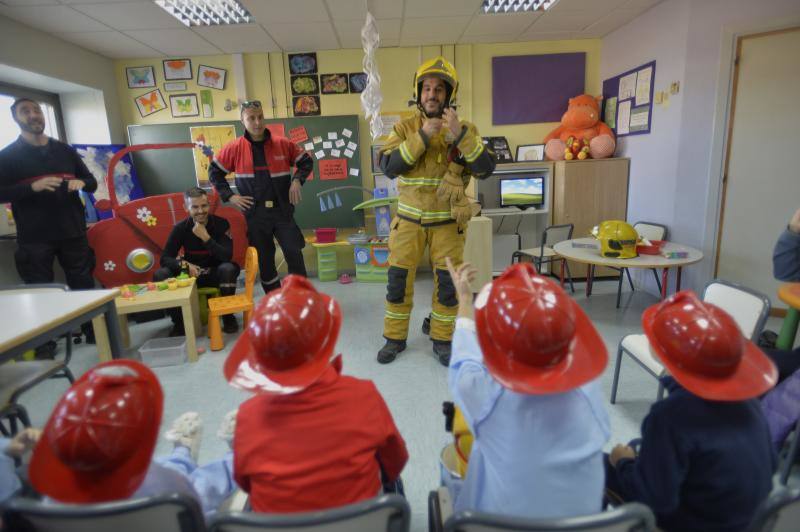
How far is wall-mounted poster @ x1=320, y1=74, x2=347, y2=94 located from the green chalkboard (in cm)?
31

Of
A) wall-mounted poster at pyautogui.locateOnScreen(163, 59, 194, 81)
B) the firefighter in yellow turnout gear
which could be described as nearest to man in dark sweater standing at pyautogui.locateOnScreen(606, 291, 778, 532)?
the firefighter in yellow turnout gear

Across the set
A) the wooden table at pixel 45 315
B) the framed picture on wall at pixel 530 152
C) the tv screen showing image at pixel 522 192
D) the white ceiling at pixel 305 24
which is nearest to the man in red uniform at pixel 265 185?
the white ceiling at pixel 305 24

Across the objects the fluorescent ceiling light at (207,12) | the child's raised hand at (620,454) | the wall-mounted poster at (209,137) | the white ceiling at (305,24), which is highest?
the fluorescent ceiling light at (207,12)

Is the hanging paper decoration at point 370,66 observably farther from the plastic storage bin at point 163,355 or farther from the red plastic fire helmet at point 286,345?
the red plastic fire helmet at point 286,345

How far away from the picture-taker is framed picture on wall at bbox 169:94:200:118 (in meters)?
4.84

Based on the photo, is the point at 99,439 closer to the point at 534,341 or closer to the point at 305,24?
the point at 534,341

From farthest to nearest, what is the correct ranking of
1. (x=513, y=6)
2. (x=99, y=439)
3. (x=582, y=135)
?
(x=582, y=135) → (x=513, y=6) → (x=99, y=439)

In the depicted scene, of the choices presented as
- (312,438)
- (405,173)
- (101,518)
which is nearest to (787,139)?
(405,173)

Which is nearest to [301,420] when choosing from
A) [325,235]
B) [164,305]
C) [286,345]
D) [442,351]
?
[286,345]

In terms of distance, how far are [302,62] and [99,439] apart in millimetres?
4772

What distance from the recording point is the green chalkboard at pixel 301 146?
4.80m

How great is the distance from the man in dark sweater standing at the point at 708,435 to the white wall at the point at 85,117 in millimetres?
5468

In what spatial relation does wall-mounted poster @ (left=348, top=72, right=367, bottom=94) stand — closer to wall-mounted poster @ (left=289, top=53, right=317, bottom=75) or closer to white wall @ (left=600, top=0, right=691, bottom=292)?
wall-mounted poster @ (left=289, top=53, right=317, bottom=75)

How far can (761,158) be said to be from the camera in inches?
130
